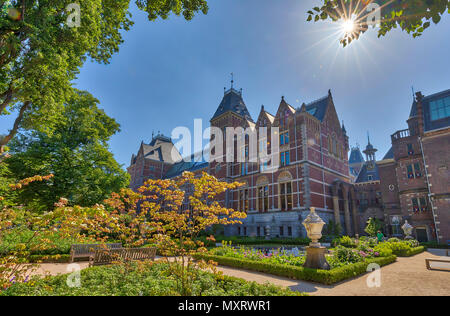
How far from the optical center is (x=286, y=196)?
27031 mm

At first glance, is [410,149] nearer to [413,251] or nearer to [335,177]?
[335,177]

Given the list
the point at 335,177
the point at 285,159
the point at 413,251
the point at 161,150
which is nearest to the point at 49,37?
the point at 413,251

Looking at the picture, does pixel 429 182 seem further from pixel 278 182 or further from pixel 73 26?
pixel 73 26

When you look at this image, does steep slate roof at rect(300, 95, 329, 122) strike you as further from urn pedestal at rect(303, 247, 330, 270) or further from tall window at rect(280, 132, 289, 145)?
urn pedestal at rect(303, 247, 330, 270)

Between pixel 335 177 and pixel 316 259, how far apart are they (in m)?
23.8

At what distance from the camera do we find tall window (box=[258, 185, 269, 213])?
29.0 m

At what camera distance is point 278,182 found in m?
28.0

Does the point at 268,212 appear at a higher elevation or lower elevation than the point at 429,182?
lower

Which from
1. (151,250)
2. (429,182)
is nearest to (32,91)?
(151,250)

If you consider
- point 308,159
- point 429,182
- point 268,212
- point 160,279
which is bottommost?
point 160,279

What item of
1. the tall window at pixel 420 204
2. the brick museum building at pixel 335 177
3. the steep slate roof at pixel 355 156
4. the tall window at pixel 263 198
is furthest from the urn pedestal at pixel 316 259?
the steep slate roof at pixel 355 156

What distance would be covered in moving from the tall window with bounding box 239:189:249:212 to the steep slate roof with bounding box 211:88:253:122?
13097 mm

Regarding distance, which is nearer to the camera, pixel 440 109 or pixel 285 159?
pixel 440 109
